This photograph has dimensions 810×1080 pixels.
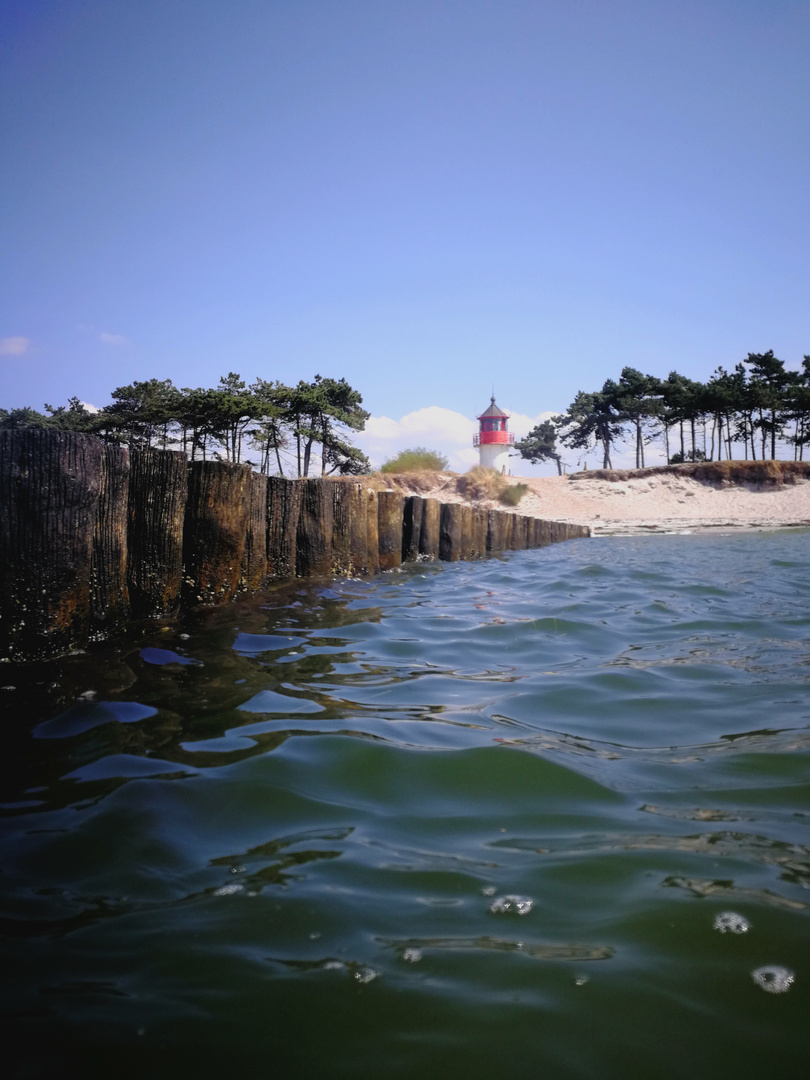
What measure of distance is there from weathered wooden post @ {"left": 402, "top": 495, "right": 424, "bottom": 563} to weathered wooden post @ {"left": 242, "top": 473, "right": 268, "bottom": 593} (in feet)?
14.3

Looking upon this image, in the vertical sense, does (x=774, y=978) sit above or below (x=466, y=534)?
below

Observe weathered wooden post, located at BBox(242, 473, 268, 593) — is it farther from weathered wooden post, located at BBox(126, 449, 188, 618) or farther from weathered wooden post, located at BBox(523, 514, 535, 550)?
weathered wooden post, located at BBox(523, 514, 535, 550)

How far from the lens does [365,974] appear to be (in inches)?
47.9

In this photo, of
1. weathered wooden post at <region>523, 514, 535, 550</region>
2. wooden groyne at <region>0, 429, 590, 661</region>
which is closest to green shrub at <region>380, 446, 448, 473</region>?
weathered wooden post at <region>523, 514, 535, 550</region>

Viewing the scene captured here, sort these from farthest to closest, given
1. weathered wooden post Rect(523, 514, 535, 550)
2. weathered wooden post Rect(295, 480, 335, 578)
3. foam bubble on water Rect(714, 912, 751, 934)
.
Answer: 1. weathered wooden post Rect(523, 514, 535, 550)
2. weathered wooden post Rect(295, 480, 335, 578)
3. foam bubble on water Rect(714, 912, 751, 934)

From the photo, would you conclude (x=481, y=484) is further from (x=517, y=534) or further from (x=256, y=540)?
(x=256, y=540)

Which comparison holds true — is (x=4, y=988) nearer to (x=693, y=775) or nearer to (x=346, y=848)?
(x=346, y=848)

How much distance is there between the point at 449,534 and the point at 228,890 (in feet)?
31.8

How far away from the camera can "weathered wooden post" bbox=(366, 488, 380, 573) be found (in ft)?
26.3

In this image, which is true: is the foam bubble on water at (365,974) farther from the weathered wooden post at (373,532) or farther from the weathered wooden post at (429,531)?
the weathered wooden post at (429,531)

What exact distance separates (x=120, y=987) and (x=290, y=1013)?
310 mm

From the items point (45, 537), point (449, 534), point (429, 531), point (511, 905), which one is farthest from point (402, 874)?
point (449, 534)

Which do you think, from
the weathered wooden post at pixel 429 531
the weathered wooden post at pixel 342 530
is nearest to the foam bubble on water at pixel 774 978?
the weathered wooden post at pixel 342 530

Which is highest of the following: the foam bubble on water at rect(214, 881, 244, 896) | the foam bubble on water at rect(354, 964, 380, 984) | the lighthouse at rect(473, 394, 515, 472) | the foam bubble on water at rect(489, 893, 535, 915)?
the lighthouse at rect(473, 394, 515, 472)
